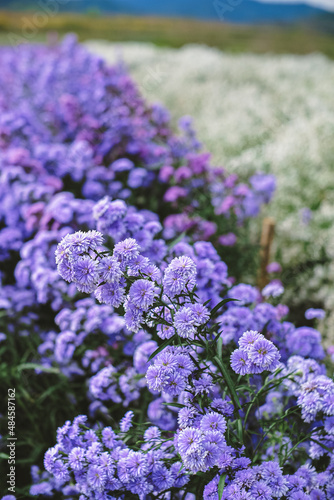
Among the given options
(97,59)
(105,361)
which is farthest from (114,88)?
(105,361)

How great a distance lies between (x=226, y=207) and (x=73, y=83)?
3.35m

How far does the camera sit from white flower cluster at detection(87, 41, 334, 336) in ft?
12.0

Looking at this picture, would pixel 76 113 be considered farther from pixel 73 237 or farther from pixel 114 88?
pixel 73 237

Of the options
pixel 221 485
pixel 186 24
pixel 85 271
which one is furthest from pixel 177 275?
pixel 186 24

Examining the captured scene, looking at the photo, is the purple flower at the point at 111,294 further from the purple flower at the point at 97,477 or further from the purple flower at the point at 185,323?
the purple flower at the point at 97,477

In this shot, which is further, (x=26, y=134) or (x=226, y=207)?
(x=26, y=134)

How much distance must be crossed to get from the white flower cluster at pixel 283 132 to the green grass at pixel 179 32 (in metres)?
5.32

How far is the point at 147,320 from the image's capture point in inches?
47.6

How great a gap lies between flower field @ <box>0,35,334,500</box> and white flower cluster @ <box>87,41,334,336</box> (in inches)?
1.3

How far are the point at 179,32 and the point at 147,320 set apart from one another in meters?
22.4

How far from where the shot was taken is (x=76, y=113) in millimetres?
4258

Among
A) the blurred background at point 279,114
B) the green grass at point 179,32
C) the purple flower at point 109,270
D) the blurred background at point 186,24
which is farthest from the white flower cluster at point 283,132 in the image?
the green grass at point 179,32

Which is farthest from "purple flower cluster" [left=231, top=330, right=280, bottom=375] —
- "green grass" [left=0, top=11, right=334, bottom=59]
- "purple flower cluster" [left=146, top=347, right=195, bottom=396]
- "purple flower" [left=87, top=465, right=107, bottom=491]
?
"green grass" [left=0, top=11, right=334, bottom=59]

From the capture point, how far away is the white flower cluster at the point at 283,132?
3.65 metres
